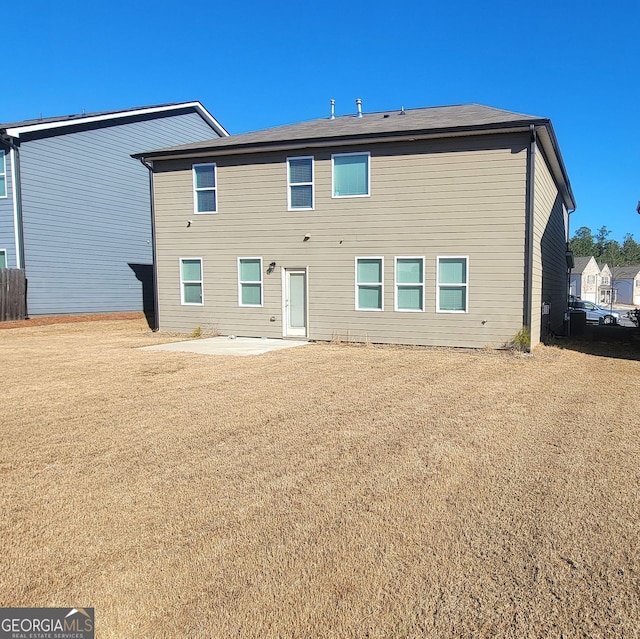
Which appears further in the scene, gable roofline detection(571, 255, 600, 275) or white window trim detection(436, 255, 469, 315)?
gable roofline detection(571, 255, 600, 275)

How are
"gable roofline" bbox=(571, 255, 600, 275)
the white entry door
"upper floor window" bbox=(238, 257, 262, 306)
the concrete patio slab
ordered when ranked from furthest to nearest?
"gable roofline" bbox=(571, 255, 600, 275) → "upper floor window" bbox=(238, 257, 262, 306) → the white entry door → the concrete patio slab

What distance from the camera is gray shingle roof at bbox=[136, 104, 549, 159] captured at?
11.5 meters

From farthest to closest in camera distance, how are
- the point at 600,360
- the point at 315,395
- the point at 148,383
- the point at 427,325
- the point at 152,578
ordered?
the point at 427,325
the point at 600,360
the point at 148,383
the point at 315,395
the point at 152,578

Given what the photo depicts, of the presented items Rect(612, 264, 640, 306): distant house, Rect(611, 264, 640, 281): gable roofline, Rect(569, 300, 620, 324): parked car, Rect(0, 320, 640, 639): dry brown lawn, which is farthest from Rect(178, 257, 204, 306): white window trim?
Rect(611, 264, 640, 281): gable roofline

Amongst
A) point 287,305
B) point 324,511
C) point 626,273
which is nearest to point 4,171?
point 287,305

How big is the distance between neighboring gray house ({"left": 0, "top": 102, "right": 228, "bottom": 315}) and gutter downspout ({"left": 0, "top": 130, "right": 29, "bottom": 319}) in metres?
0.03

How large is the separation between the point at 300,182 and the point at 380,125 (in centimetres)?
251

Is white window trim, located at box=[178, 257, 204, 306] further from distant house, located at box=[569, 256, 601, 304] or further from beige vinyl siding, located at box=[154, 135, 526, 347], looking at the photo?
distant house, located at box=[569, 256, 601, 304]

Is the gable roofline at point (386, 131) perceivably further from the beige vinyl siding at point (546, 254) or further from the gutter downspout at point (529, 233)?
the beige vinyl siding at point (546, 254)

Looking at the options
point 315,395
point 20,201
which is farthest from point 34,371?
point 20,201

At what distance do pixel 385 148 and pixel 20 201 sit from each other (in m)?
12.0

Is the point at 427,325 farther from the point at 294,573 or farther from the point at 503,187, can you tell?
the point at 294,573

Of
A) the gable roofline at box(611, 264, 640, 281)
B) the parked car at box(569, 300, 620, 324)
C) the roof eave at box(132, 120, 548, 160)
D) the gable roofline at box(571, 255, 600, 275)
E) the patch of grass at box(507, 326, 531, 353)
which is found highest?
the roof eave at box(132, 120, 548, 160)

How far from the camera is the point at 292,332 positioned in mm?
13797
